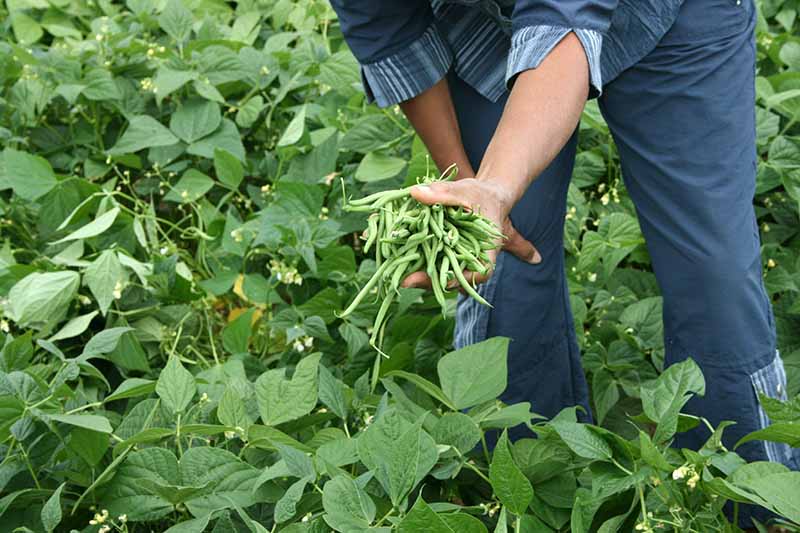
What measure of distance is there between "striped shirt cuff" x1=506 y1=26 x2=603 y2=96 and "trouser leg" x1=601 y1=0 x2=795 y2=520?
10.5 inches

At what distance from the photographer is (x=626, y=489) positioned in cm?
125

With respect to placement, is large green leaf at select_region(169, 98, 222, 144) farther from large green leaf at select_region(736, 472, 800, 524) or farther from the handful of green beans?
large green leaf at select_region(736, 472, 800, 524)

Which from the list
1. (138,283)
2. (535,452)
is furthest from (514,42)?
(138,283)

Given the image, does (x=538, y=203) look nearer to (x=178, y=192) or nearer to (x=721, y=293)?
(x=721, y=293)

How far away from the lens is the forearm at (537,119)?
1.12 metres

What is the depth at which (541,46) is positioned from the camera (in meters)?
1.16

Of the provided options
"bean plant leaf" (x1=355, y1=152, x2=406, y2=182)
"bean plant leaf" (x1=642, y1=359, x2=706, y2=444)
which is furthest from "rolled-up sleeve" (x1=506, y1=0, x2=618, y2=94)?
"bean plant leaf" (x1=355, y1=152, x2=406, y2=182)

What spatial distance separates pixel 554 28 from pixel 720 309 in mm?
530

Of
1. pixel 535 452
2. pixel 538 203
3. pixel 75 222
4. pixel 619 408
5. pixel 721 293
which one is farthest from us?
pixel 75 222

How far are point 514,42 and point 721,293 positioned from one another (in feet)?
1.66

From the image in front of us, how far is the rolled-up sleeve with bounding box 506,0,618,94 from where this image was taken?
115 centimetres

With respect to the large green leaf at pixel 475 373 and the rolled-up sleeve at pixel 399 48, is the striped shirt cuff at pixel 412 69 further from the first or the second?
the large green leaf at pixel 475 373

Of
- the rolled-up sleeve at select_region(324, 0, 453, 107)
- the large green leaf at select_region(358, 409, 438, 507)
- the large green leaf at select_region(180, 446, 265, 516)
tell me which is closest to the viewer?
the large green leaf at select_region(358, 409, 438, 507)

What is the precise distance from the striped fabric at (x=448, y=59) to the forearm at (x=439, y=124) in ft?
0.10
